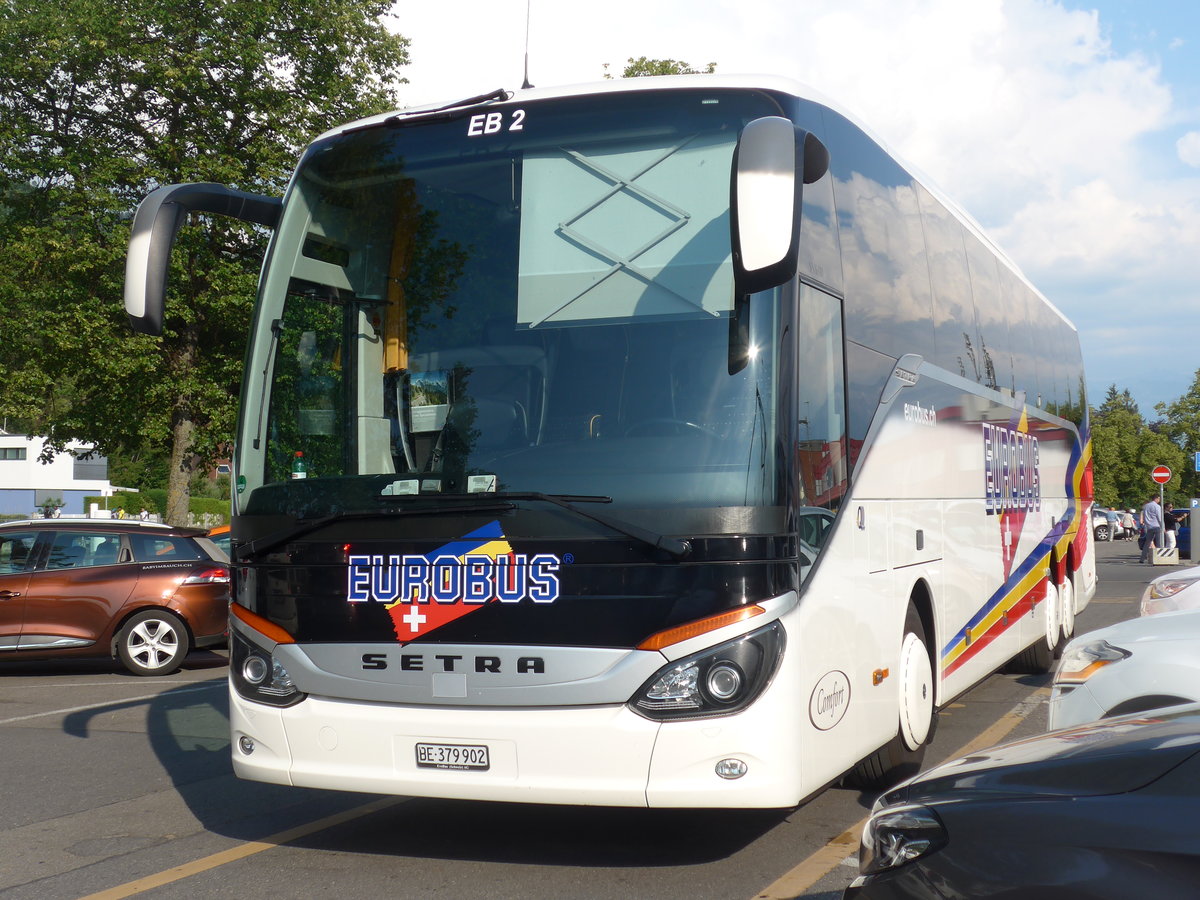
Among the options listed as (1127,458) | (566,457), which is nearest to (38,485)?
(1127,458)

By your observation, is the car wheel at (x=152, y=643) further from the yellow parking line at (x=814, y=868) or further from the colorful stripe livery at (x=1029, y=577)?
the yellow parking line at (x=814, y=868)

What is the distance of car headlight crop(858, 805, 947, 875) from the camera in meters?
3.05

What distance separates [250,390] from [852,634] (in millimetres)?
2965

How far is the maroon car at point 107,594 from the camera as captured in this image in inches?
524

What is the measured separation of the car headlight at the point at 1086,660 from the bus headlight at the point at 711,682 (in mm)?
1657

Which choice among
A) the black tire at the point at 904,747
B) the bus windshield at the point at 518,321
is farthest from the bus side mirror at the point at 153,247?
the black tire at the point at 904,747

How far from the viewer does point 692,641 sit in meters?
4.92

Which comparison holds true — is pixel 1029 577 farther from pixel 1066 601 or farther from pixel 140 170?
pixel 140 170

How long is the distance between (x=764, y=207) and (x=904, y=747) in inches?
136

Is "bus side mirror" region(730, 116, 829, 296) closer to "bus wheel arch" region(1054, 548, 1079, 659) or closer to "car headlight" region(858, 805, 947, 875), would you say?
"car headlight" region(858, 805, 947, 875)

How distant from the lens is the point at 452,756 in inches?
204

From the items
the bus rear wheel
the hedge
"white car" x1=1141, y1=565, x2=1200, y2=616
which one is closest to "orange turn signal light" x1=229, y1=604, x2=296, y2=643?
"white car" x1=1141, y1=565, x2=1200, y2=616

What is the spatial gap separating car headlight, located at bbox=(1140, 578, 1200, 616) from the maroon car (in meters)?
8.87

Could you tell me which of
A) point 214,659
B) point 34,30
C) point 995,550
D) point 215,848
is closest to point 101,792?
point 215,848
